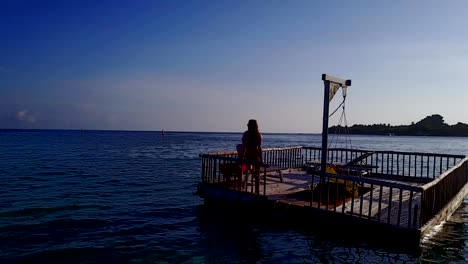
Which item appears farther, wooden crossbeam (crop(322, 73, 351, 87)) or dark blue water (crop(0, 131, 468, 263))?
wooden crossbeam (crop(322, 73, 351, 87))

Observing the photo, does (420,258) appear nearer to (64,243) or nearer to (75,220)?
(64,243)

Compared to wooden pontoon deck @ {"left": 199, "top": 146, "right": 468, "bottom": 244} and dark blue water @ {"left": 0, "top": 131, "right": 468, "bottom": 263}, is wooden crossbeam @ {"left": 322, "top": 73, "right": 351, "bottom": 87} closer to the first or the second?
wooden pontoon deck @ {"left": 199, "top": 146, "right": 468, "bottom": 244}

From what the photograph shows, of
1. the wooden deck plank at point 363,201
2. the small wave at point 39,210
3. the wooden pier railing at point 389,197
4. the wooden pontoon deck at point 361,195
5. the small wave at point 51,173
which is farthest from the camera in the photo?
the small wave at point 51,173

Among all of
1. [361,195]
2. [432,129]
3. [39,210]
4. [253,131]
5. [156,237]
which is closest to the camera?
[361,195]

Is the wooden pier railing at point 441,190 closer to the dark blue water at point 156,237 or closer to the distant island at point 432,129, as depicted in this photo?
the dark blue water at point 156,237

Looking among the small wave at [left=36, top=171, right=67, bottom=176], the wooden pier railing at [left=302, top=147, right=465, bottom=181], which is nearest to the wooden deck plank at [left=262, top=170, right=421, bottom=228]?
the wooden pier railing at [left=302, top=147, right=465, bottom=181]

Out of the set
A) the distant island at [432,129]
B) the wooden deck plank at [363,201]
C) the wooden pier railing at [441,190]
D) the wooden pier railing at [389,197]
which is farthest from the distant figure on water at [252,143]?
the distant island at [432,129]

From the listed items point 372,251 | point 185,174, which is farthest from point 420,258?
point 185,174

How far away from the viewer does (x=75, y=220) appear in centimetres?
1172

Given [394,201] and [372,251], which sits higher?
[394,201]

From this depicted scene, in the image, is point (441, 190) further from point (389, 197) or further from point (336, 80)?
point (336, 80)

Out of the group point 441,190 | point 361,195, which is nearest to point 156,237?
point 361,195

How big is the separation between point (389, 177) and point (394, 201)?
5818 millimetres

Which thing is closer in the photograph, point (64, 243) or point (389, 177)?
point (64, 243)
